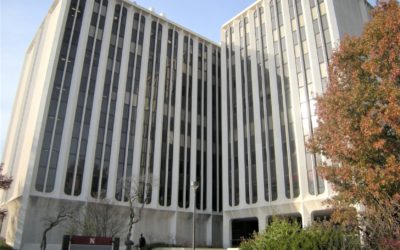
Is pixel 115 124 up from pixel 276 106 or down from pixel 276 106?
down

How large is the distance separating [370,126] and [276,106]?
24122 mm

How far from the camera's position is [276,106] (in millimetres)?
37031

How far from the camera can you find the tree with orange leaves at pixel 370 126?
12750mm

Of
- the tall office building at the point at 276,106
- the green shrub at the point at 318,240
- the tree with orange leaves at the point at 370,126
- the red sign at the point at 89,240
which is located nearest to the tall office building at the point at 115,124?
the tall office building at the point at 276,106

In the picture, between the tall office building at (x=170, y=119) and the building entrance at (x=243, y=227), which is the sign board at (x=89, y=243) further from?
the building entrance at (x=243, y=227)

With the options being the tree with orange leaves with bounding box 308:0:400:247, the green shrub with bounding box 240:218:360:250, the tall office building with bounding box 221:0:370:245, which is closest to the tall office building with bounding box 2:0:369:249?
the tall office building with bounding box 221:0:370:245

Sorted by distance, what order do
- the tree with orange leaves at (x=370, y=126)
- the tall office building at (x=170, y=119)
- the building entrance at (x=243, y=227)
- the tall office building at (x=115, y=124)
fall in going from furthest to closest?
the building entrance at (x=243, y=227), the tall office building at (x=115, y=124), the tall office building at (x=170, y=119), the tree with orange leaves at (x=370, y=126)

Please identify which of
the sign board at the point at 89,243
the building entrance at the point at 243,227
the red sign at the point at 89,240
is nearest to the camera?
the sign board at the point at 89,243

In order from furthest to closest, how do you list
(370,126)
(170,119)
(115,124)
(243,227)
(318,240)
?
(170,119) < (243,227) < (115,124) < (370,126) < (318,240)

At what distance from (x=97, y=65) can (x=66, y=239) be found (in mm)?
26423

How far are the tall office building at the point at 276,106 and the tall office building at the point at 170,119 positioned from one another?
129mm

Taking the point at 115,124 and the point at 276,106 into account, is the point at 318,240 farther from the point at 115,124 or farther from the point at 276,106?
the point at 115,124

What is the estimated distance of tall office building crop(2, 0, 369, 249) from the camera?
33641 millimetres

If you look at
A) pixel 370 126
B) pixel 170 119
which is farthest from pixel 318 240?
pixel 170 119
